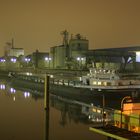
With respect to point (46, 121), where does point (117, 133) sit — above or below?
above

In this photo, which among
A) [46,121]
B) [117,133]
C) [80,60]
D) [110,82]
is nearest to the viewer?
[117,133]

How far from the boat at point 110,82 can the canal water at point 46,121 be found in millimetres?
2418

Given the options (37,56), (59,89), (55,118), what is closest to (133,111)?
(55,118)

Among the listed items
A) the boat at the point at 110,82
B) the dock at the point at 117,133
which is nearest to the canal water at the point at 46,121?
the boat at the point at 110,82

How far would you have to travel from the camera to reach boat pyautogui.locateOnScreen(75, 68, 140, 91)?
29.9 metres

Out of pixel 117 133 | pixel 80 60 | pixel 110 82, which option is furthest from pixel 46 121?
pixel 80 60

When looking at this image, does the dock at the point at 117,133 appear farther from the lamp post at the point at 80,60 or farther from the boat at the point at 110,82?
the lamp post at the point at 80,60

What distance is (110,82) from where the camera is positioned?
3011 centimetres

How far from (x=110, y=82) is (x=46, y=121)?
12078mm

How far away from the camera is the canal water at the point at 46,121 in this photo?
17.6 m

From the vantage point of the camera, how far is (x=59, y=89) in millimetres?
36906

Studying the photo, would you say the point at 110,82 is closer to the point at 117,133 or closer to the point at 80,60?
the point at 117,133

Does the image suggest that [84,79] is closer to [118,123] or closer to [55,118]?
[55,118]

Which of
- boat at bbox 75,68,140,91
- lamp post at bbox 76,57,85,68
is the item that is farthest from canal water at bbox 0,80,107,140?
lamp post at bbox 76,57,85,68
